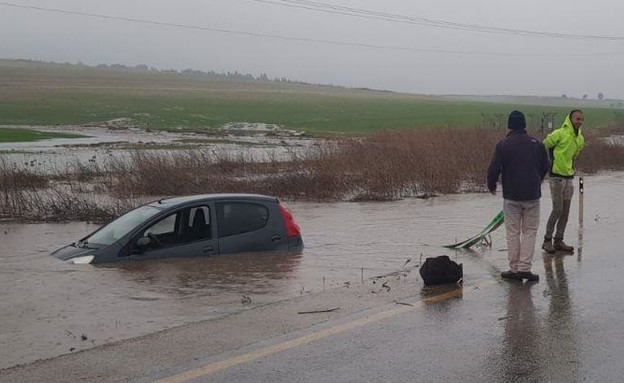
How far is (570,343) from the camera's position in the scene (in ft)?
21.1

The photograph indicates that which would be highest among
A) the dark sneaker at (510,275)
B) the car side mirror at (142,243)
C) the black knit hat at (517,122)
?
the black knit hat at (517,122)

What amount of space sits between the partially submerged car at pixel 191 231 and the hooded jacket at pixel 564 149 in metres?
3.99

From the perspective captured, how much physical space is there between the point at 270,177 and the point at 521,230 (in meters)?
16.1

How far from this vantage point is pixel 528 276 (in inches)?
360

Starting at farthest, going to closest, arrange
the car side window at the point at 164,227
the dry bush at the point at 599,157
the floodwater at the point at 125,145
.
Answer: the floodwater at the point at 125,145, the dry bush at the point at 599,157, the car side window at the point at 164,227

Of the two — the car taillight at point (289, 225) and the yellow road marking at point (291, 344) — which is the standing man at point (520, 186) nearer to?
the yellow road marking at point (291, 344)

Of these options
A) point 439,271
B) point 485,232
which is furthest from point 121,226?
point 485,232

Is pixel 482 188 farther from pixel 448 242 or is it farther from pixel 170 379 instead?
pixel 170 379

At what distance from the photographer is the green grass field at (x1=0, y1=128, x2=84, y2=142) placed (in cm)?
5292

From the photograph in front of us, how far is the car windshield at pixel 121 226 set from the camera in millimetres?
11227

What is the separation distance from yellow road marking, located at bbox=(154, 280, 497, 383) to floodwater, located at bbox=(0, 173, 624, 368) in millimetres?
1447

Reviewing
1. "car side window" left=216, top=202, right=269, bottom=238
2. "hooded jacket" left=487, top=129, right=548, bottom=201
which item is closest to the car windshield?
"car side window" left=216, top=202, right=269, bottom=238

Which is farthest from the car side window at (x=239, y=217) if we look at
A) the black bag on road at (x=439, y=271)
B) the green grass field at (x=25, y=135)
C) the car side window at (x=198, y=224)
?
the green grass field at (x=25, y=135)

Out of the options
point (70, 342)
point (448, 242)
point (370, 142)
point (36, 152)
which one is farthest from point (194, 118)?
point (70, 342)
